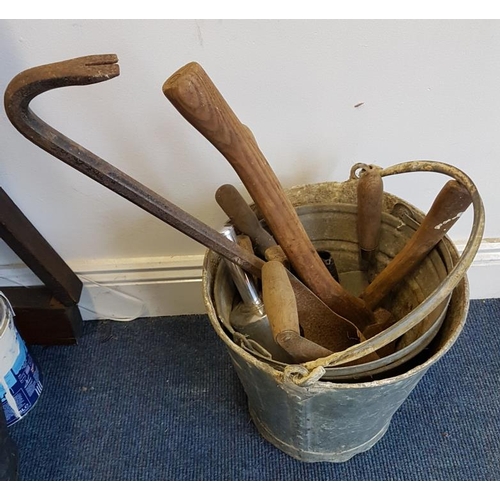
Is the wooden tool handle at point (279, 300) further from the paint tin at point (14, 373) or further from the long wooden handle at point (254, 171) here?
the paint tin at point (14, 373)

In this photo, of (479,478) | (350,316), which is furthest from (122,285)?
(479,478)

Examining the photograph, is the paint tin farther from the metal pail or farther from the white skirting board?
the metal pail

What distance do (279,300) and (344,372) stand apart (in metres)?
0.11

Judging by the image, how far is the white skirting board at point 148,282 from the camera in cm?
91

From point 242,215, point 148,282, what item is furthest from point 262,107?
point 148,282

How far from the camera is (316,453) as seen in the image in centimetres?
80

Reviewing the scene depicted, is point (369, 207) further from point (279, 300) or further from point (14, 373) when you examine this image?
point (14, 373)

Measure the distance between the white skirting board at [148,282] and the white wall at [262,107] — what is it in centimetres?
6

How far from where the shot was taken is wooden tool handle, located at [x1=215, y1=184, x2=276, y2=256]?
69 cm

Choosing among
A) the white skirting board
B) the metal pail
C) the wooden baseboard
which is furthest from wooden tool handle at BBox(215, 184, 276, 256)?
the wooden baseboard

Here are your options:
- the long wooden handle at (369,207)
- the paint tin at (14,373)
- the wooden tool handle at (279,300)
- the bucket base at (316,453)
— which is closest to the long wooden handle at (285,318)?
the wooden tool handle at (279,300)

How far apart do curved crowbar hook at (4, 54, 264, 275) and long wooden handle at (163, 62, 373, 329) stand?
0.07 meters

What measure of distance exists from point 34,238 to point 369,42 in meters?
0.55
